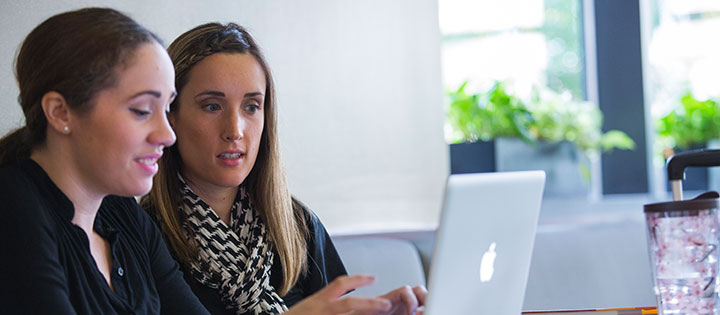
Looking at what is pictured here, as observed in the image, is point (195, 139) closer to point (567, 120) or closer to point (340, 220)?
point (340, 220)

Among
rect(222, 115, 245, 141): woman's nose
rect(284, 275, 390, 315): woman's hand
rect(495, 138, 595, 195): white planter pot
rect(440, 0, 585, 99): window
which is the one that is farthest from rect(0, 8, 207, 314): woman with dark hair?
rect(440, 0, 585, 99): window

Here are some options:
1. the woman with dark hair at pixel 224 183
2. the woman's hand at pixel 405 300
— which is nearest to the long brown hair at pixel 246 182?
the woman with dark hair at pixel 224 183

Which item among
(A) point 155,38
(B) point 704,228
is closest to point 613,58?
(B) point 704,228

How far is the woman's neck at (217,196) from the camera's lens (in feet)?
5.23

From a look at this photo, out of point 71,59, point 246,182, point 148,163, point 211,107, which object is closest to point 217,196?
point 246,182

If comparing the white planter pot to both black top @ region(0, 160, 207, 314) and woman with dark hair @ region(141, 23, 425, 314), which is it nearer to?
woman with dark hair @ region(141, 23, 425, 314)

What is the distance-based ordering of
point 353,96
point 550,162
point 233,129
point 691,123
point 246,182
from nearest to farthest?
point 233,129 → point 246,182 → point 353,96 → point 550,162 → point 691,123

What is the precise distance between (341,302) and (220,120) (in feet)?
1.82

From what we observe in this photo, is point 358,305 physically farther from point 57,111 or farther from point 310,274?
point 310,274

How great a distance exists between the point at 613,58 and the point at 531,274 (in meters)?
1.61

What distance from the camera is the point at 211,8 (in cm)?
193

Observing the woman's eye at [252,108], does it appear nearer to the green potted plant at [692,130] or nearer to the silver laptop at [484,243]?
the silver laptop at [484,243]

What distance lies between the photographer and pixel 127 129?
105 centimetres

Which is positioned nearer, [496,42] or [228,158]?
[228,158]
